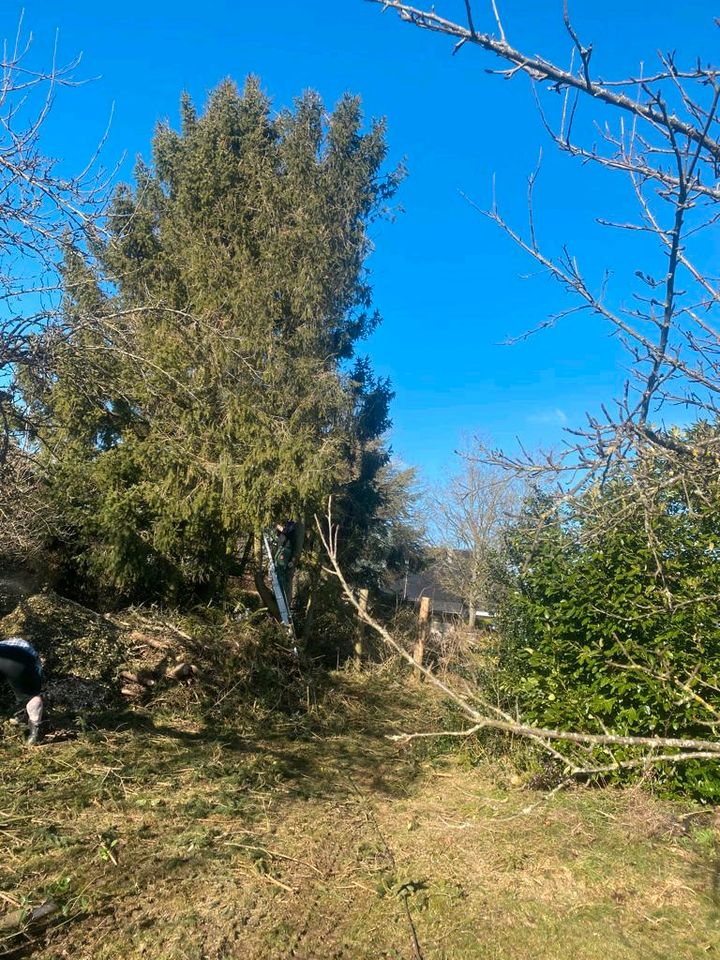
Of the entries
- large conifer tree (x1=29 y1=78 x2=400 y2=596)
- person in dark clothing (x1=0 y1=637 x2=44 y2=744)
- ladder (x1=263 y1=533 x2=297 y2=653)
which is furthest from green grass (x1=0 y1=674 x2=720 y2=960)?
ladder (x1=263 y1=533 x2=297 y2=653)

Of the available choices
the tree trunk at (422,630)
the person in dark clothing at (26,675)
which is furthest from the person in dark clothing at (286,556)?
the person in dark clothing at (26,675)

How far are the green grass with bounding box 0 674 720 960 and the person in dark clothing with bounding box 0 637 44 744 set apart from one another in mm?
230

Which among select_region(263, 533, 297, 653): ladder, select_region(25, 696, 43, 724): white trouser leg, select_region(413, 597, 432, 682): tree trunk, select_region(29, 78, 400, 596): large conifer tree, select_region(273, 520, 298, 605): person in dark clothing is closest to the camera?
select_region(25, 696, 43, 724): white trouser leg

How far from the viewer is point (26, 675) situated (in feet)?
19.6

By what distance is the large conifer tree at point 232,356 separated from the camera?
32.0 feet

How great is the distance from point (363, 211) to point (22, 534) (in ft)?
26.6

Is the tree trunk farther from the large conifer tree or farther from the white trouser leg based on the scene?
the white trouser leg

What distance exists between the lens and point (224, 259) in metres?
11.5

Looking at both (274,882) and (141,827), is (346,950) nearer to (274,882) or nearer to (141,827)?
(274,882)

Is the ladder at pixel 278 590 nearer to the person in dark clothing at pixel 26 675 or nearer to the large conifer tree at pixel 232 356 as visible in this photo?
the large conifer tree at pixel 232 356

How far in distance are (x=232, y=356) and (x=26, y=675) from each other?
4167 mm

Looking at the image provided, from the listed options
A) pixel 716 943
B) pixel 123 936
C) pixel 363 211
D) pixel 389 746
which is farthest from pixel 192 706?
pixel 363 211

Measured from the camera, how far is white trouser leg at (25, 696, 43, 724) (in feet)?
19.4

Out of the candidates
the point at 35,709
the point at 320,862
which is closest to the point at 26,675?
the point at 35,709
